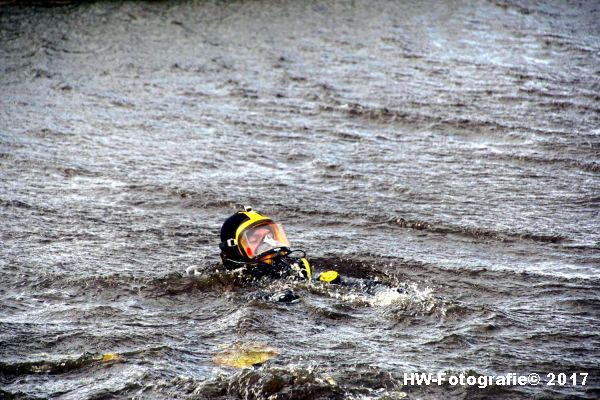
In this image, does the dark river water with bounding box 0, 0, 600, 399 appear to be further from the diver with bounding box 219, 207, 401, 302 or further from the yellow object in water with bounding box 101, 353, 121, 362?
the diver with bounding box 219, 207, 401, 302

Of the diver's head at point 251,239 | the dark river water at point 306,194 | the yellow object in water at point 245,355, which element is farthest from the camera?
the diver's head at point 251,239

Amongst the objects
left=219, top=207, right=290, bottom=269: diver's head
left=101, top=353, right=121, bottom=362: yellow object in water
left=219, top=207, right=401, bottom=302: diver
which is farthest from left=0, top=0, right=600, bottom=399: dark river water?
left=219, top=207, right=290, bottom=269: diver's head

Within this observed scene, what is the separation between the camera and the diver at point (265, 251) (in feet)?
35.9

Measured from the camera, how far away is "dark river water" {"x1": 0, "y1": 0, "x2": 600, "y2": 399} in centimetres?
920

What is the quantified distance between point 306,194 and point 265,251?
13.5ft

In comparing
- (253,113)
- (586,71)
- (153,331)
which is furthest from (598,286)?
(586,71)

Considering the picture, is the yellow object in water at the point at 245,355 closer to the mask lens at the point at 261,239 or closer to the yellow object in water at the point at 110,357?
the yellow object in water at the point at 110,357

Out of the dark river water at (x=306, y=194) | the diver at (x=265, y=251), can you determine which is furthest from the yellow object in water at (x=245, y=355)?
the diver at (x=265, y=251)

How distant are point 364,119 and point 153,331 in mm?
10185

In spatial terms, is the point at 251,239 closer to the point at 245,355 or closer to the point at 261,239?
the point at 261,239

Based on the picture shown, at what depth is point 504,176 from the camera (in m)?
15.6

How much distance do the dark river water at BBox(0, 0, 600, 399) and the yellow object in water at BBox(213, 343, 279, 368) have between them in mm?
93

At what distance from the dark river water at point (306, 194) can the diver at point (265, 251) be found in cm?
16

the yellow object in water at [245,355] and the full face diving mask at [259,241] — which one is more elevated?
the full face diving mask at [259,241]
